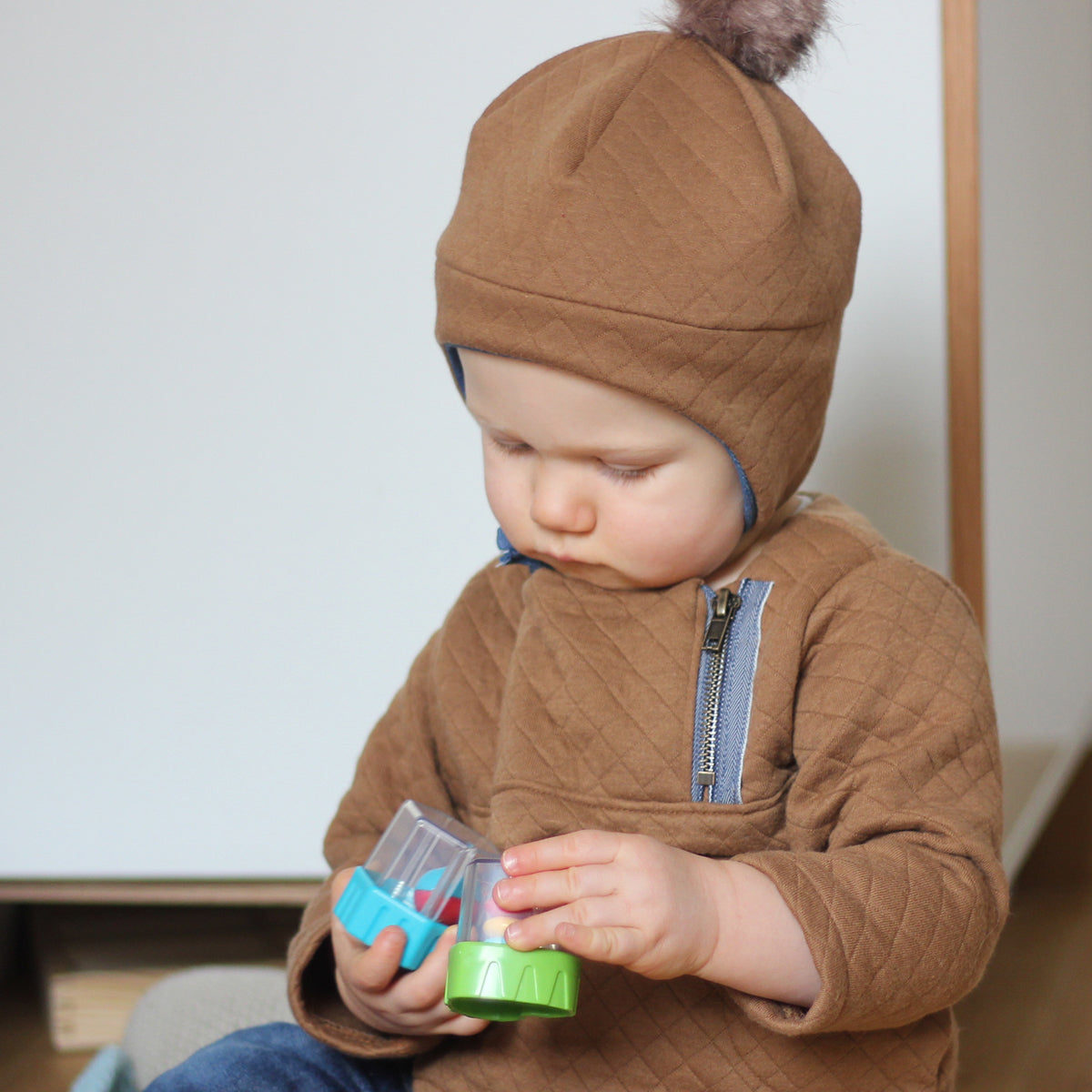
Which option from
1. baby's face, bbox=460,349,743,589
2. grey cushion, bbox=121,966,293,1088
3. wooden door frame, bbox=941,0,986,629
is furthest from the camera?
grey cushion, bbox=121,966,293,1088

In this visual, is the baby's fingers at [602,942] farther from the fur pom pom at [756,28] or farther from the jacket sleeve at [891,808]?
the fur pom pom at [756,28]

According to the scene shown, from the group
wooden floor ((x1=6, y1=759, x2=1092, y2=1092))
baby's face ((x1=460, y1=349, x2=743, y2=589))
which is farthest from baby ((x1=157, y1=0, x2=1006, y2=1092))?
wooden floor ((x1=6, y1=759, x2=1092, y2=1092))

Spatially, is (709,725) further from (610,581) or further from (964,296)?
(964,296)

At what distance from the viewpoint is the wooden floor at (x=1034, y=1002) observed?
1.16 metres

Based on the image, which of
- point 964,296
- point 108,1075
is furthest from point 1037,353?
point 108,1075

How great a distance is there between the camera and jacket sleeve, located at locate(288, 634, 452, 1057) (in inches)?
28.2

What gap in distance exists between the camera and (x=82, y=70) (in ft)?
3.74

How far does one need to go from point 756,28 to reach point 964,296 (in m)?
0.33

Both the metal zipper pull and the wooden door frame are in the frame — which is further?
the wooden door frame

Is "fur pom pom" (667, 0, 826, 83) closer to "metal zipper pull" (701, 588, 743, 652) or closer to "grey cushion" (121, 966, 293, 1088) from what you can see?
"metal zipper pull" (701, 588, 743, 652)

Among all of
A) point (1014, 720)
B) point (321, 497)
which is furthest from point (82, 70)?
point (1014, 720)

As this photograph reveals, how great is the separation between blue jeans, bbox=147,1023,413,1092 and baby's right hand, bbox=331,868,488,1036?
5cm

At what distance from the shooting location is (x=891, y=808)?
23.8 inches

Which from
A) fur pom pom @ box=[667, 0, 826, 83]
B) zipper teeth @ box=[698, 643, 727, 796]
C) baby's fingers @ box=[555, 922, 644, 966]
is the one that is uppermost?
fur pom pom @ box=[667, 0, 826, 83]
